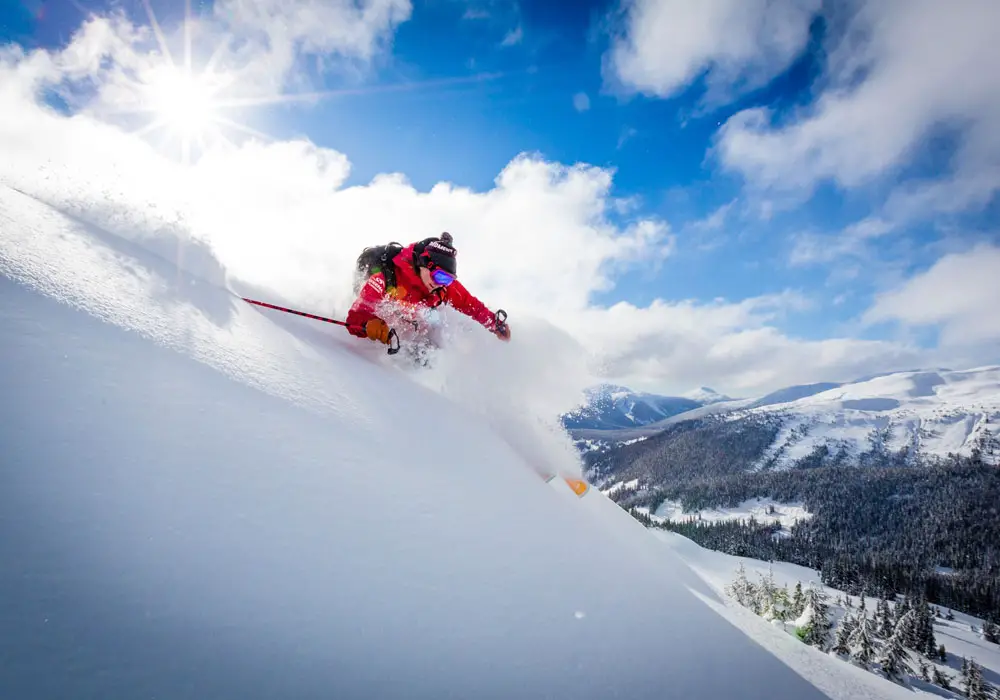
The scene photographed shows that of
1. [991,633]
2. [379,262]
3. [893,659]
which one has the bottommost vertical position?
[991,633]

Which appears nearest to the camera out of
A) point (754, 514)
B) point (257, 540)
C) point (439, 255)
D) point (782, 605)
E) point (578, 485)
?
point (257, 540)


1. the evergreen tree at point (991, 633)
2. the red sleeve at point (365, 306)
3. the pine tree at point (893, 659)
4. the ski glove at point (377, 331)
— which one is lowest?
the evergreen tree at point (991, 633)

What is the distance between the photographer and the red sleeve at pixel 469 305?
28.5 feet

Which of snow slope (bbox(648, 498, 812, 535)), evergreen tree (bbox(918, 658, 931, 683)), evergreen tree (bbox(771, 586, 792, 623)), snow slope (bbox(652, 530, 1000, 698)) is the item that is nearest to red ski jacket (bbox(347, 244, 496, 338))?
snow slope (bbox(652, 530, 1000, 698))

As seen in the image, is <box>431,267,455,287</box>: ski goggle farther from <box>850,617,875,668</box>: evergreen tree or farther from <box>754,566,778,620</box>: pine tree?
<box>850,617,875,668</box>: evergreen tree

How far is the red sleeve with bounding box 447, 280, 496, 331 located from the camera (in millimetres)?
8688

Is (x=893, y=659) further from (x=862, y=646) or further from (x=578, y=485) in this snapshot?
(x=578, y=485)

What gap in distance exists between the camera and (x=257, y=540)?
2.57 m

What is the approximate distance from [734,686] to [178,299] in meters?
6.46

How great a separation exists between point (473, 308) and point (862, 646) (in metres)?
55.0

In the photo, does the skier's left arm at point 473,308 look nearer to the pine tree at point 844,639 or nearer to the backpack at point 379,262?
the backpack at point 379,262

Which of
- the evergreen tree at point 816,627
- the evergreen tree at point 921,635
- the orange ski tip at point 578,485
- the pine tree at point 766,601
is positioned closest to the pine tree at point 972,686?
the evergreen tree at point 921,635

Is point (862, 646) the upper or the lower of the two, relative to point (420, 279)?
lower

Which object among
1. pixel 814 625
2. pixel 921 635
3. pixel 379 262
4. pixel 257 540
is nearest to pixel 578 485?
pixel 257 540
